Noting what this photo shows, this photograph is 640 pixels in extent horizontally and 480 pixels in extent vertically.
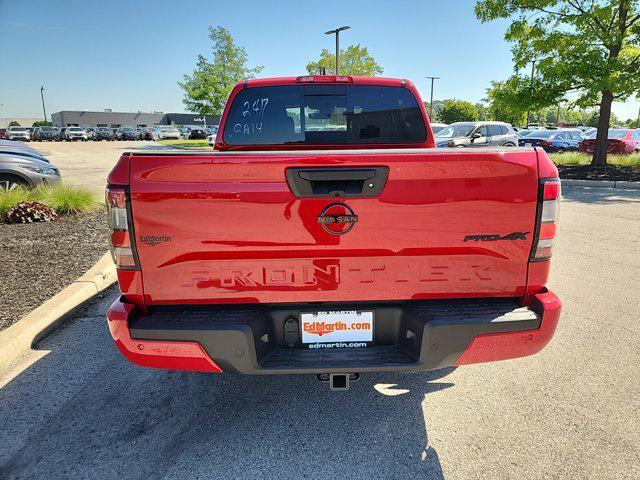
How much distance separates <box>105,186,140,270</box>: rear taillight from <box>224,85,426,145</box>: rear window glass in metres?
1.82

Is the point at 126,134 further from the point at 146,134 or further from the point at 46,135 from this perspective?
the point at 46,135

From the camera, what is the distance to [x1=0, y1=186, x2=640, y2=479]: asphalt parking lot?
7.71ft

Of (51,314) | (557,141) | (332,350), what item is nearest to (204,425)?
(332,350)

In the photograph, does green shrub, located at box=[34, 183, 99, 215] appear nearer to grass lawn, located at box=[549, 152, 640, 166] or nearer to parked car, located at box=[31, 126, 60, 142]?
grass lawn, located at box=[549, 152, 640, 166]

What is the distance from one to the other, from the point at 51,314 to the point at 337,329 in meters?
3.12

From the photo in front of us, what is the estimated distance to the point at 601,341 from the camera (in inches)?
146

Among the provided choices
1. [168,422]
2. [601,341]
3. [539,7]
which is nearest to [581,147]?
[539,7]

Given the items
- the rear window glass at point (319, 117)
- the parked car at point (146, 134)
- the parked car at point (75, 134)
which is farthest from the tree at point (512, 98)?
the parked car at point (75, 134)

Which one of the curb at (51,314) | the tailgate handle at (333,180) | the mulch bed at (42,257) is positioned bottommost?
the curb at (51,314)

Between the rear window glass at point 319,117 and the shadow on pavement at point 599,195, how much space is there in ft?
28.9

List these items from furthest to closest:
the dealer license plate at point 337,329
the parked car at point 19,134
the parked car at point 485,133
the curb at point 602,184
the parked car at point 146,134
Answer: the parked car at point 146,134 < the parked car at point 19,134 < the parked car at point 485,133 < the curb at point 602,184 < the dealer license plate at point 337,329

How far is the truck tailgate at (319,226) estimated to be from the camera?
2.12 m

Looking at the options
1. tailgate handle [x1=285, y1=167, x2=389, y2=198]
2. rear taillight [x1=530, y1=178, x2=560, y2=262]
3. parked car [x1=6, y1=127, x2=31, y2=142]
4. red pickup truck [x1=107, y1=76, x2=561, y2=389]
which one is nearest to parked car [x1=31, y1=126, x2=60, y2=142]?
parked car [x1=6, y1=127, x2=31, y2=142]

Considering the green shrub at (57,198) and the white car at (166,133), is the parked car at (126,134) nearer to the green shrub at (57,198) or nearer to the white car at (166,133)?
the white car at (166,133)
